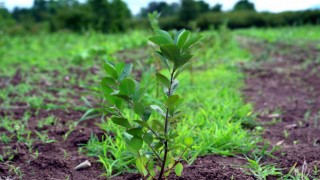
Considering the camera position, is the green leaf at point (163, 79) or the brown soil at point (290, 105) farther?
the brown soil at point (290, 105)

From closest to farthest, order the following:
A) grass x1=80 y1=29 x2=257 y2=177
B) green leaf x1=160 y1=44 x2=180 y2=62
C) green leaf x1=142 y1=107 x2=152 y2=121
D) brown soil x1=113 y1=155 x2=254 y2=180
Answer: green leaf x1=160 y1=44 x2=180 y2=62 < green leaf x1=142 y1=107 x2=152 y2=121 < brown soil x1=113 y1=155 x2=254 y2=180 < grass x1=80 y1=29 x2=257 y2=177

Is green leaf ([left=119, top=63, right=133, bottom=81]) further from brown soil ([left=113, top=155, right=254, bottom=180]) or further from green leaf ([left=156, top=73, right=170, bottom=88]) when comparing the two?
brown soil ([left=113, top=155, right=254, bottom=180])

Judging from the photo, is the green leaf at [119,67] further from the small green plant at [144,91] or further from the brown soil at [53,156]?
the brown soil at [53,156]

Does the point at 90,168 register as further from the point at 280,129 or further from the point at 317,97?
the point at 317,97

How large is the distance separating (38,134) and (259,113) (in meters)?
1.69

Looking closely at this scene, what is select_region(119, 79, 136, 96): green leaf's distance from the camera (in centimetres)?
135

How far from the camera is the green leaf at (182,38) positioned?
135cm

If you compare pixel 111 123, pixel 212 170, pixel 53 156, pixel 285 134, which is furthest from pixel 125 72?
pixel 285 134

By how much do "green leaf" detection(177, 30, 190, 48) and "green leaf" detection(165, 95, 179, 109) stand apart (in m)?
0.18

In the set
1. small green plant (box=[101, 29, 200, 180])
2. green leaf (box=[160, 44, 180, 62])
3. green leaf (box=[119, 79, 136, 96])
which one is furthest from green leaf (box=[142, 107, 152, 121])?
green leaf (box=[160, 44, 180, 62])

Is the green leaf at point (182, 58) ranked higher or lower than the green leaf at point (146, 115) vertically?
higher

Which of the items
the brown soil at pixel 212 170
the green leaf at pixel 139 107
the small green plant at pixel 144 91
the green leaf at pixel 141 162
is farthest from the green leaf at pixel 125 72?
the brown soil at pixel 212 170

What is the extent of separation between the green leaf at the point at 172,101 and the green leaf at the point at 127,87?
0.13 metres

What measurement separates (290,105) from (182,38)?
236 centimetres
